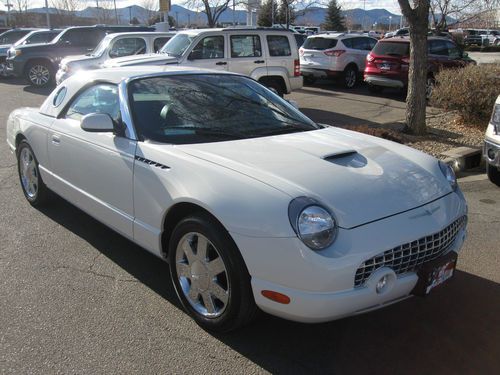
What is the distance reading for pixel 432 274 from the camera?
2.85 meters

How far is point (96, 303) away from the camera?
347 centimetres

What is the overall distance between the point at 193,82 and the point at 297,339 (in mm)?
2195

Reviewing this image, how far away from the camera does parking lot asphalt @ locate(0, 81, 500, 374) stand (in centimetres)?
286

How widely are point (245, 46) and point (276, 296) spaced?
9558 mm

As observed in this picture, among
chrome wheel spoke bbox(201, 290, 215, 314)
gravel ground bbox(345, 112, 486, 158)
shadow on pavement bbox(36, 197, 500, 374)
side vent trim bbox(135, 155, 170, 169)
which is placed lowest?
shadow on pavement bbox(36, 197, 500, 374)

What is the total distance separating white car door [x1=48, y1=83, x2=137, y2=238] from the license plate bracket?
1.95 meters

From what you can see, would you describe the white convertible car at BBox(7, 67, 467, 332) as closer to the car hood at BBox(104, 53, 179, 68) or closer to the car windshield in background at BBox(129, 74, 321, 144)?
the car windshield in background at BBox(129, 74, 321, 144)

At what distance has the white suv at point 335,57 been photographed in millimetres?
16266

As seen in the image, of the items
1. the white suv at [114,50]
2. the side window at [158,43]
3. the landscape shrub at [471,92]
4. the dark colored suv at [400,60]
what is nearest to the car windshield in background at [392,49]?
the dark colored suv at [400,60]

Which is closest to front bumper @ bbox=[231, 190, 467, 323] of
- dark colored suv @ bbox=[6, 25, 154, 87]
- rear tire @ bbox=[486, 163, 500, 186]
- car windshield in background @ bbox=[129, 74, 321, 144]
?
car windshield in background @ bbox=[129, 74, 321, 144]

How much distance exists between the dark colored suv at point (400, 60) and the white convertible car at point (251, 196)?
10528 mm

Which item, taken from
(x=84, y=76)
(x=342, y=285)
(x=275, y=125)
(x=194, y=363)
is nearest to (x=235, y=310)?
(x=194, y=363)

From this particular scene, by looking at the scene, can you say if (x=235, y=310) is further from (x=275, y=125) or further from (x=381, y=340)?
(x=275, y=125)

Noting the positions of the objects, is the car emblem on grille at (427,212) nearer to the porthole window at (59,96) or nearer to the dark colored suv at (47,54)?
the porthole window at (59,96)
